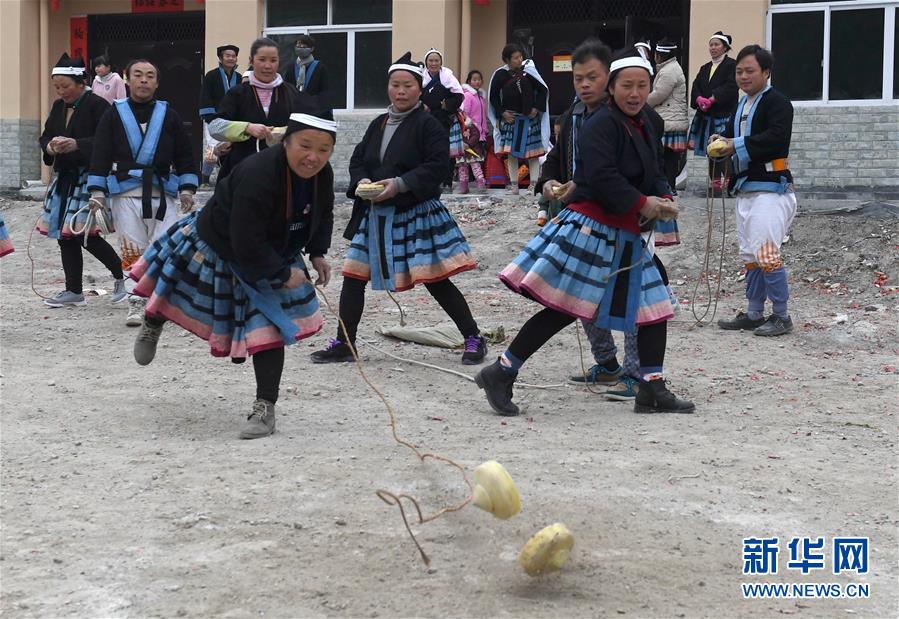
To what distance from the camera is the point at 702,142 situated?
36.0 feet

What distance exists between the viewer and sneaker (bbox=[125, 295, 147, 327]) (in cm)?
815

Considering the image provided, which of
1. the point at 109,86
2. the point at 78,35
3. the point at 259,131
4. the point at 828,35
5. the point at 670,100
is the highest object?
the point at 78,35

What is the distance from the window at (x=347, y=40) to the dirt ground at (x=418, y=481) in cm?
820

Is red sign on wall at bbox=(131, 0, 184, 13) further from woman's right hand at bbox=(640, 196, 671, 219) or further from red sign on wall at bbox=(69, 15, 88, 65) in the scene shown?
woman's right hand at bbox=(640, 196, 671, 219)

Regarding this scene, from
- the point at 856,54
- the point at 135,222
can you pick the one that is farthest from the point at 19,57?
the point at 856,54

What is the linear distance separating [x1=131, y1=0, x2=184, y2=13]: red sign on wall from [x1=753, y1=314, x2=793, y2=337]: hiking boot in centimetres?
1192

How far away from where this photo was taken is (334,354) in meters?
6.96

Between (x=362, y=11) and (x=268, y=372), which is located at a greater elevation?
(x=362, y=11)

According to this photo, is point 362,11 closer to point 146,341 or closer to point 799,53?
point 799,53

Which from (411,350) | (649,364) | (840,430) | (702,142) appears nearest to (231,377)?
(411,350)

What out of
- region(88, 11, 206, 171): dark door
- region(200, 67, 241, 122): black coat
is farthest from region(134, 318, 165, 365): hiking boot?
region(88, 11, 206, 171): dark door

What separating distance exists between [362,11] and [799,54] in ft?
18.3

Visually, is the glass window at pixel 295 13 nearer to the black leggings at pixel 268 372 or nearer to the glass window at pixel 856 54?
the glass window at pixel 856 54

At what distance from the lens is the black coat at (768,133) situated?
755cm
